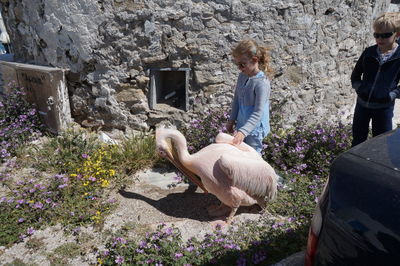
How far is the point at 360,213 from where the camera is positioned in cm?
126

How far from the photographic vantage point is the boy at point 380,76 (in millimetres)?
2832

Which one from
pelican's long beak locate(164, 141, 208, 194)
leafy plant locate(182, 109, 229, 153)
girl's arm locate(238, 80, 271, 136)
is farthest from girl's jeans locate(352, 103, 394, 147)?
pelican's long beak locate(164, 141, 208, 194)

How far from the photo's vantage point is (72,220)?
305 centimetres

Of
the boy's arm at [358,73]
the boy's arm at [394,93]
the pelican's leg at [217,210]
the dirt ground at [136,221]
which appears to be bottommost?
the dirt ground at [136,221]

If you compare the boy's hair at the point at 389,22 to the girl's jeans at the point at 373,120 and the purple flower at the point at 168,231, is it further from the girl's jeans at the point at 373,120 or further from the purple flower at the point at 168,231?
the purple flower at the point at 168,231

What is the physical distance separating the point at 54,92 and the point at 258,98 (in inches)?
126

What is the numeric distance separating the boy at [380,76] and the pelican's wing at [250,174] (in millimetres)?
1370

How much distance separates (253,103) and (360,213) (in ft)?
5.82

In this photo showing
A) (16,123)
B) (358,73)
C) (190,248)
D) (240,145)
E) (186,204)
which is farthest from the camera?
(16,123)

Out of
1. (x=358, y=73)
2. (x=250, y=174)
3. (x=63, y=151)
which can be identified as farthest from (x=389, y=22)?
(x=63, y=151)

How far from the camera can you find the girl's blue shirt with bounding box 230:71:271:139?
2.79 metres

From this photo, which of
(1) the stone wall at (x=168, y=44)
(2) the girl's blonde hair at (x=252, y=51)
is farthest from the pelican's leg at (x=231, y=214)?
(1) the stone wall at (x=168, y=44)

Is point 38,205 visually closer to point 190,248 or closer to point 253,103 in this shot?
point 190,248

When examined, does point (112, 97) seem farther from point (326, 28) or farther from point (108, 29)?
point (326, 28)
